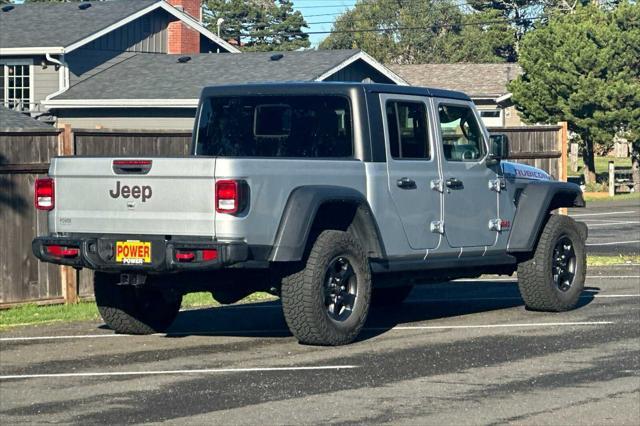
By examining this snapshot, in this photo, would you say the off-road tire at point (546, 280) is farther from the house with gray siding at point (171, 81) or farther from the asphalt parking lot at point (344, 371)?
the house with gray siding at point (171, 81)

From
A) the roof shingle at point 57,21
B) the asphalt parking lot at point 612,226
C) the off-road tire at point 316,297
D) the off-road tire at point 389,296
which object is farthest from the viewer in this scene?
the roof shingle at point 57,21

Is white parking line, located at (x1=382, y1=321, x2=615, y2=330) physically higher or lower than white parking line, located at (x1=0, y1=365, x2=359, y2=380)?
lower

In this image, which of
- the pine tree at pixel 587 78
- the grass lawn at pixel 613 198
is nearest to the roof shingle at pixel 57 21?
the grass lawn at pixel 613 198

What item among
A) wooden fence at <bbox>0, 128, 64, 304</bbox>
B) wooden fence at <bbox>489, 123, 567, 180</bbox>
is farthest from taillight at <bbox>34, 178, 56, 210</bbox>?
wooden fence at <bbox>489, 123, 567, 180</bbox>

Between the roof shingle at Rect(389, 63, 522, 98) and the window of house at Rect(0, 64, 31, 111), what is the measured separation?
27.5 meters

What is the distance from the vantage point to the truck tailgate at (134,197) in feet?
36.2

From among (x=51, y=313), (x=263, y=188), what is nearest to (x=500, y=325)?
(x=263, y=188)

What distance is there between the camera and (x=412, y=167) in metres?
12.8

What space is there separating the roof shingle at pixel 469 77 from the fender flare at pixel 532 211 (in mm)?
49733

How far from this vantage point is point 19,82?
136ft

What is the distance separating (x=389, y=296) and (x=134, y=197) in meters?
4.35

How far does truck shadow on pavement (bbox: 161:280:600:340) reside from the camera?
13.0 metres

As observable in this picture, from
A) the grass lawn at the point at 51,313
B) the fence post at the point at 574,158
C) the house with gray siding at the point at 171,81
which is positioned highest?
the house with gray siding at the point at 171,81

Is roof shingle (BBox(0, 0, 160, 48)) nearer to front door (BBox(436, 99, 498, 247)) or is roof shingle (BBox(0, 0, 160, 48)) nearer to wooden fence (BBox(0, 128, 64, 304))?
wooden fence (BBox(0, 128, 64, 304))
